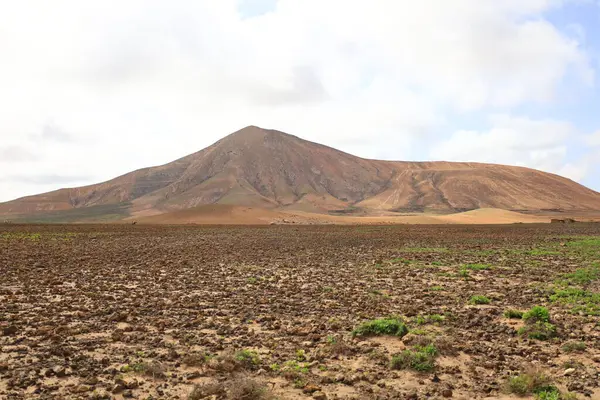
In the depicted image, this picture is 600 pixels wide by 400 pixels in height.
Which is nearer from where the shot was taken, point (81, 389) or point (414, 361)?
point (81, 389)

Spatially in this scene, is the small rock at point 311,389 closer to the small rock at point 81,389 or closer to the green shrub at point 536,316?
the small rock at point 81,389

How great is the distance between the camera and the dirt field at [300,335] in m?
8.41

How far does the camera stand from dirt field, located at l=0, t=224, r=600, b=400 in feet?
27.6

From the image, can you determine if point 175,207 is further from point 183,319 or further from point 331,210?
point 183,319

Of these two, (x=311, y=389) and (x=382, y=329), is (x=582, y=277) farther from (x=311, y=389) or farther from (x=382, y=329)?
(x=311, y=389)

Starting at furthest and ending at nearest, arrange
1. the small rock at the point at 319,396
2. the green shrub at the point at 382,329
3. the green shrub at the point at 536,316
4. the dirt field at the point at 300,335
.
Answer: the green shrub at the point at 536,316
the green shrub at the point at 382,329
the dirt field at the point at 300,335
the small rock at the point at 319,396

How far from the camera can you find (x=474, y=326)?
42.0 ft

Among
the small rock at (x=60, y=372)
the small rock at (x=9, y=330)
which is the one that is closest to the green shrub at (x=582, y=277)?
the small rock at (x=60, y=372)

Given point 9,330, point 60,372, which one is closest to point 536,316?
point 60,372

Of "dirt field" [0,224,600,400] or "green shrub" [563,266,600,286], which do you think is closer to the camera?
"dirt field" [0,224,600,400]

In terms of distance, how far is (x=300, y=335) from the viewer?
1196 centimetres

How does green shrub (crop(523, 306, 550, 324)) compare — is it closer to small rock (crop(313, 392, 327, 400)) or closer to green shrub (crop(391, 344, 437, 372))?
green shrub (crop(391, 344, 437, 372))

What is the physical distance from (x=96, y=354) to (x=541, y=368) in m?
9.38

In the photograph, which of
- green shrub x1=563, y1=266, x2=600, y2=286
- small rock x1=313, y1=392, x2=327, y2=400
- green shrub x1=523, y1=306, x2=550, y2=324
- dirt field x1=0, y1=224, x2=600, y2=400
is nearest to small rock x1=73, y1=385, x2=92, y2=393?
dirt field x1=0, y1=224, x2=600, y2=400
